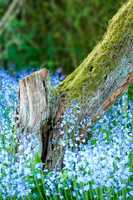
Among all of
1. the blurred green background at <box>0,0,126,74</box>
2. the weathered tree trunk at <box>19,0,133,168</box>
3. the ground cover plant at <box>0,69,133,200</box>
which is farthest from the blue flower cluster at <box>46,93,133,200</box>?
the blurred green background at <box>0,0,126,74</box>

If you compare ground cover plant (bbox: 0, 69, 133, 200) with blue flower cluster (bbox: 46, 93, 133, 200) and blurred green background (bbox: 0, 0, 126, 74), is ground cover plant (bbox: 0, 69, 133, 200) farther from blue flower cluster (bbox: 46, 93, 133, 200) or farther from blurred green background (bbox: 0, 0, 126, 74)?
blurred green background (bbox: 0, 0, 126, 74)

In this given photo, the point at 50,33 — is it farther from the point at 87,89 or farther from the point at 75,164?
the point at 75,164

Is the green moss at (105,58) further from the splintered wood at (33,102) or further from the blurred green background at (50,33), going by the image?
the blurred green background at (50,33)

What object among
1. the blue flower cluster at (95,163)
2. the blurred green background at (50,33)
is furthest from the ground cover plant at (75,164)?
the blurred green background at (50,33)

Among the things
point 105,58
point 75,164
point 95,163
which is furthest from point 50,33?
point 95,163

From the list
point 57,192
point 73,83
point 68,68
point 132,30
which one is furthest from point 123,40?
point 68,68

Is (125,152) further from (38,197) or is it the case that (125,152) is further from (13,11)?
(13,11)
